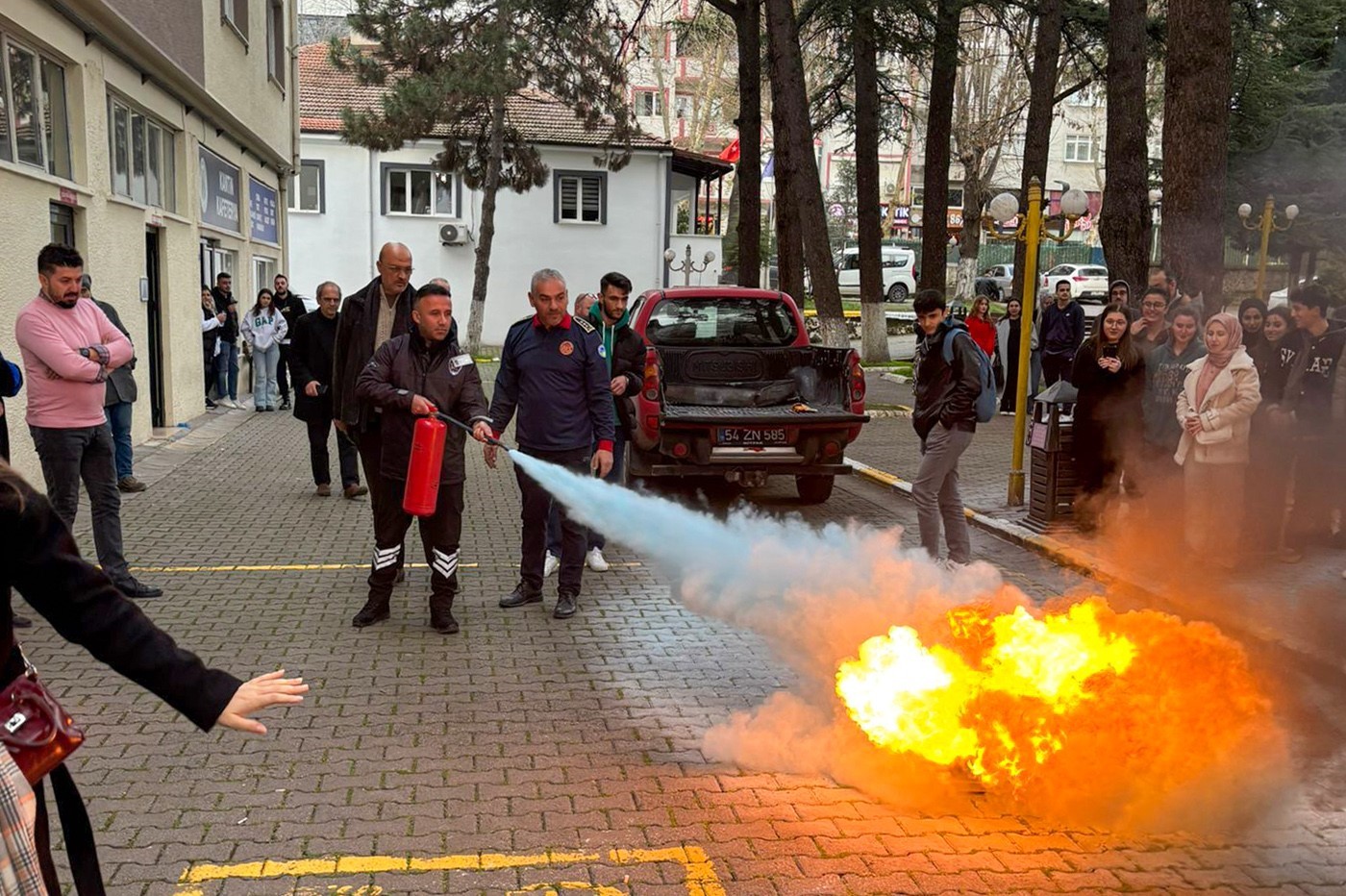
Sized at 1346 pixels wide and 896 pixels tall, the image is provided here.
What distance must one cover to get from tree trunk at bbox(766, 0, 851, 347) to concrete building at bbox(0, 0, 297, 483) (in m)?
8.84

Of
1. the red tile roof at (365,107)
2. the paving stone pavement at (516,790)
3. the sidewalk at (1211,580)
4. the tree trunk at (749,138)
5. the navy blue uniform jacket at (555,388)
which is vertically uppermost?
the red tile roof at (365,107)

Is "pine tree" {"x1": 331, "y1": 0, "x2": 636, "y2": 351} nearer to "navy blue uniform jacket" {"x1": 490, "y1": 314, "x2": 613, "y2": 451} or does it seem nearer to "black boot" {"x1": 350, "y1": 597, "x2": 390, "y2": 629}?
"navy blue uniform jacket" {"x1": 490, "y1": 314, "x2": 613, "y2": 451}

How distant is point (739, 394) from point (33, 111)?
7215 mm

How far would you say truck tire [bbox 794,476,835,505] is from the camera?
10.7 metres

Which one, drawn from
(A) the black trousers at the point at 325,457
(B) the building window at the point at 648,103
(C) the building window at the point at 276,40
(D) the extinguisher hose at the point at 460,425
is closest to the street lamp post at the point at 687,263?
(C) the building window at the point at 276,40

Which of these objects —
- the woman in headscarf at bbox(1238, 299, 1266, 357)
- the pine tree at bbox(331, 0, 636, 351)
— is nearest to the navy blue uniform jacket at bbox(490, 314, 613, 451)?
the woman in headscarf at bbox(1238, 299, 1266, 357)

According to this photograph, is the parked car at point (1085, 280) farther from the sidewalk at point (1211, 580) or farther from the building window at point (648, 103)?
the sidewalk at point (1211, 580)

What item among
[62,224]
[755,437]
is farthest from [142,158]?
[755,437]

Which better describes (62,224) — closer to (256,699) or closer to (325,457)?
(325,457)

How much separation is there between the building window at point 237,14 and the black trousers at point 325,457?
8.91m

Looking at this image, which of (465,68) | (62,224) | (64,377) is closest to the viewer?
(64,377)

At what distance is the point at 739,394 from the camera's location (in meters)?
10.9

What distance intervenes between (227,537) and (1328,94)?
1283 cm

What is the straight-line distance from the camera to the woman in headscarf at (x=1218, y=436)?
7574 mm
